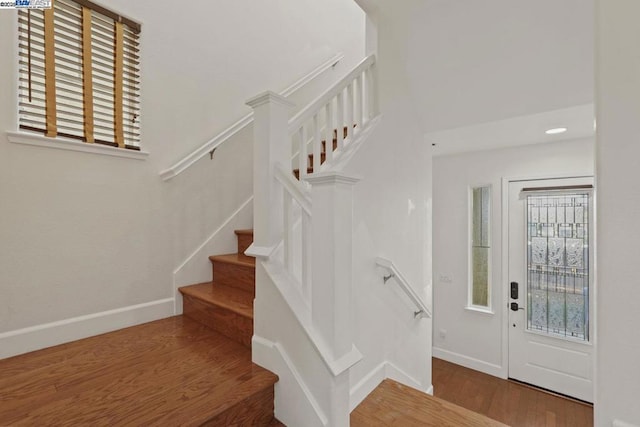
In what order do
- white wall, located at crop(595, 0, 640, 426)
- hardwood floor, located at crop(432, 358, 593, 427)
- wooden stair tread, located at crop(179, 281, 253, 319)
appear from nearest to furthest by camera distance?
white wall, located at crop(595, 0, 640, 426)
wooden stair tread, located at crop(179, 281, 253, 319)
hardwood floor, located at crop(432, 358, 593, 427)

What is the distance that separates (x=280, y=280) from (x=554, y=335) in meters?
3.48

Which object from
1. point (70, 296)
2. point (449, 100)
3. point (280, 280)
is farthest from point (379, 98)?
point (70, 296)

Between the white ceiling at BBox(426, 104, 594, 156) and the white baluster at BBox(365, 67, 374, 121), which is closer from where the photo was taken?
the white baluster at BBox(365, 67, 374, 121)

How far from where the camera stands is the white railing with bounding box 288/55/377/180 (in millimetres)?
1601

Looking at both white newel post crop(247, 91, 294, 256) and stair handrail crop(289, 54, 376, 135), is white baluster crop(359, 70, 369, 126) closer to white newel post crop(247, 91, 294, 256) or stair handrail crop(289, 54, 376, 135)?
stair handrail crop(289, 54, 376, 135)

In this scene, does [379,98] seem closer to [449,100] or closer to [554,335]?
[449,100]

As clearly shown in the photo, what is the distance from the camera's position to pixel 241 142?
257 centimetres

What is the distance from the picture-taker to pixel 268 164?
1.47m

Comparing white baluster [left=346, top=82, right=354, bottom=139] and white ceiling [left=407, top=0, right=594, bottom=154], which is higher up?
white ceiling [left=407, top=0, right=594, bottom=154]

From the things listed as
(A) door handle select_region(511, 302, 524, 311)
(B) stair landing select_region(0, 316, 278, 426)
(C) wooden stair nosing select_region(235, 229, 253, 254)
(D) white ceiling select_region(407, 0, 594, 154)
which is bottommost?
(A) door handle select_region(511, 302, 524, 311)

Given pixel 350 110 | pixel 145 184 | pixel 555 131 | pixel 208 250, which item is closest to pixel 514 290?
pixel 555 131

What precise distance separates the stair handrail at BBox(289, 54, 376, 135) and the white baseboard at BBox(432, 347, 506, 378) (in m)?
3.65

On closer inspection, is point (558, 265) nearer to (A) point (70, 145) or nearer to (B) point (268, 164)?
(B) point (268, 164)

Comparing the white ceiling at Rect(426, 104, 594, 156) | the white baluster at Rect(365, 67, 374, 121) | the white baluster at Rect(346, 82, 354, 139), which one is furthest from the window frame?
the white baluster at Rect(346, 82, 354, 139)
